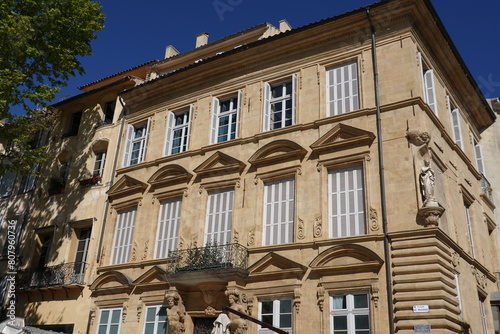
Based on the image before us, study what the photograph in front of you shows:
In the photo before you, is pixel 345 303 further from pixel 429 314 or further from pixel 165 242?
pixel 165 242

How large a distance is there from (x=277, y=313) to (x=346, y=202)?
3837 mm

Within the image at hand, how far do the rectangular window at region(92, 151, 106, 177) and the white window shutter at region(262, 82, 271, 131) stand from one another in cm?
848

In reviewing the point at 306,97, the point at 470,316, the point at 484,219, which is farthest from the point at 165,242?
the point at 484,219

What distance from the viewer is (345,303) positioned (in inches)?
540

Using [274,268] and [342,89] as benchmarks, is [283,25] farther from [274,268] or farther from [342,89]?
[274,268]

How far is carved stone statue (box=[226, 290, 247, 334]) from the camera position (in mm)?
14766

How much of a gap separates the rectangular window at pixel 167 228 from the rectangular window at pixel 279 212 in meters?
3.79

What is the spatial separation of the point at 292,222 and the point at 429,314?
4.94 metres

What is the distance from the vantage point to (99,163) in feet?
75.0

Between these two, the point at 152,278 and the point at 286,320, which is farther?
the point at 152,278

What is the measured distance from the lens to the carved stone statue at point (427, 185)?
1330 centimetres

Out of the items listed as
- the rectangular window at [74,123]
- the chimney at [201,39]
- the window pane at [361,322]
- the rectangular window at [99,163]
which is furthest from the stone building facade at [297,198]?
the chimney at [201,39]

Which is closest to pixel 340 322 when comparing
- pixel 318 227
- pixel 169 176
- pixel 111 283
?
pixel 318 227

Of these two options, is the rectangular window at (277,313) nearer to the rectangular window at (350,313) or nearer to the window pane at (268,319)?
the window pane at (268,319)
